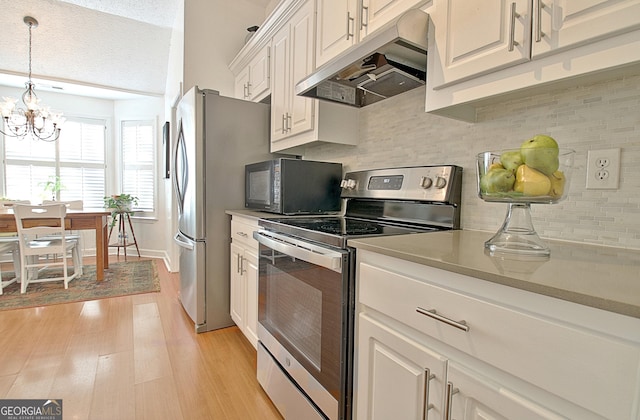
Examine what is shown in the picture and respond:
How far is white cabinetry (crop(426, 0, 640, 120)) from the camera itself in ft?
2.32

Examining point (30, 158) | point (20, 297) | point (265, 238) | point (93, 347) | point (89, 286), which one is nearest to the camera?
point (265, 238)

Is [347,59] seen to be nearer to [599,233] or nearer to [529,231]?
[529,231]

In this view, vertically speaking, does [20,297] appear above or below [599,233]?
below

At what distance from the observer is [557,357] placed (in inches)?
21.1

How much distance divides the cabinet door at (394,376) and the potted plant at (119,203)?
15.6 ft

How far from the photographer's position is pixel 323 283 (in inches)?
43.7

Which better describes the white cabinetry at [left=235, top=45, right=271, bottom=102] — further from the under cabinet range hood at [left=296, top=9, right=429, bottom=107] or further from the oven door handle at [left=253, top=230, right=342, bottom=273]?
the oven door handle at [left=253, top=230, right=342, bottom=273]

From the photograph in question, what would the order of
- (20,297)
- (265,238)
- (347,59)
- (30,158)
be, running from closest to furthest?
1. (347,59)
2. (265,238)
3. (20,297)
4. (30,158)

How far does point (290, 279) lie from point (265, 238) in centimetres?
27

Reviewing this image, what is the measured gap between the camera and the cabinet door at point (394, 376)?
75 cm

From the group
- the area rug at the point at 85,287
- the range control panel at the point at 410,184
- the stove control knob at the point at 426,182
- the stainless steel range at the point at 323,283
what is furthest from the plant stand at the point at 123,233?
the stove control knob at the point at 426,182

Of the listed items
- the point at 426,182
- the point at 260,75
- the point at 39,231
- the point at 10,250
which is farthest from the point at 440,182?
the point at 10,250

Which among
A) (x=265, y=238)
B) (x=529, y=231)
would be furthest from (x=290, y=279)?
(x=529, y=231)

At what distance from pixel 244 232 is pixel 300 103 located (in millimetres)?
900
